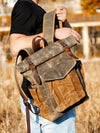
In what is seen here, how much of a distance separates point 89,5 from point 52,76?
1379cm

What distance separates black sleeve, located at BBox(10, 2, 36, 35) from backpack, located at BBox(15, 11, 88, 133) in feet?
0.33

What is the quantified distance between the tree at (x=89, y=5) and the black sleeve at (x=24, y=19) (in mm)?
12576

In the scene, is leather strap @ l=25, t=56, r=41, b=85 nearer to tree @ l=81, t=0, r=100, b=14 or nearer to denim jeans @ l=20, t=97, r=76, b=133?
denim jeans @ l=20, t=97, r=76, b=133

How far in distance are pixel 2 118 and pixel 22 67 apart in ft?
7.55

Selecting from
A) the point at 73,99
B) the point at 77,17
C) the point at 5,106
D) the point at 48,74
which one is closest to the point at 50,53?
the point at 48,74

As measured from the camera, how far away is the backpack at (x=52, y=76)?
3.93 feet

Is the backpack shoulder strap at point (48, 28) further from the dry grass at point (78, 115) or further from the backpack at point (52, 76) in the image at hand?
the dry grass at point (78, 115)

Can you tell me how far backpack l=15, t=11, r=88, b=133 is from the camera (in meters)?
1.20

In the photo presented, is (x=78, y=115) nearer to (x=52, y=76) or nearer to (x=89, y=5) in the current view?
(x=52, y=76)

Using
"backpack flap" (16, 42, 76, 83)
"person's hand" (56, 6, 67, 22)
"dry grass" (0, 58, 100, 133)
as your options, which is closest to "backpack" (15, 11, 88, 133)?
"backpack flap" (16, 42, 76, 83)

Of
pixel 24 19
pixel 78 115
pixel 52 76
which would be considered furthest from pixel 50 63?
pixel 78 115

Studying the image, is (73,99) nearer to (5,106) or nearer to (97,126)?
(97,126)

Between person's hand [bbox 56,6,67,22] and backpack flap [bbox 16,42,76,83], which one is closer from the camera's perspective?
backpack flap [bbox 16,42,76,83]

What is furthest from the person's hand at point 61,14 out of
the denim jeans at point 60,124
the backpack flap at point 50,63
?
the denim jeans at point 60,124
